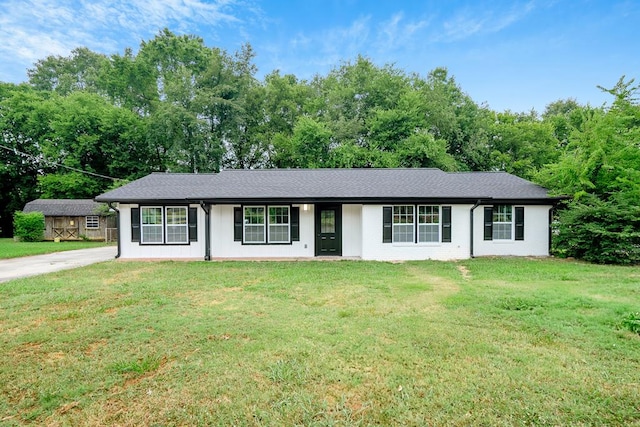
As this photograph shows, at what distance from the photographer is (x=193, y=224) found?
11750mm

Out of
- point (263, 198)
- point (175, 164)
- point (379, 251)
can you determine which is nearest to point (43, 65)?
point (175, 164)

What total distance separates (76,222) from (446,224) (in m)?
22.2

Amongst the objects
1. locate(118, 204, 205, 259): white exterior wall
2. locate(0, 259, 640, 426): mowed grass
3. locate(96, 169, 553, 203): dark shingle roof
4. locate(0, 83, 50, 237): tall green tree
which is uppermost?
locate(0, 83, 50, 237): tall green tree

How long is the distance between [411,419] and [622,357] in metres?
2.89

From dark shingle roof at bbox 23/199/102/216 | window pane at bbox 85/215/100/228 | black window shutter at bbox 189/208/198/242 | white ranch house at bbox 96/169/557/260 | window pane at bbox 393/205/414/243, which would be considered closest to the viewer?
white ranch house at bbox 96/169/557/260

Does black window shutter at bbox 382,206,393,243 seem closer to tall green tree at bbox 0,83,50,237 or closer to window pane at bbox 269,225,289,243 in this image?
window pane at bbox 269,225,289,243

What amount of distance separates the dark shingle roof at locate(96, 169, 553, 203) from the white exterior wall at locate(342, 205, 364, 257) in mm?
778

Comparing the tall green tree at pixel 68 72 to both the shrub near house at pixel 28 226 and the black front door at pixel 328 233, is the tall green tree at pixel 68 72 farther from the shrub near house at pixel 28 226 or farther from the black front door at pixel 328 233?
the black front door at pixel 328 233

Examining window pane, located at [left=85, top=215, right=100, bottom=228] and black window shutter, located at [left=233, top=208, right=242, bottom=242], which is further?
window pane, located at [left=85, top=215, right=100, bottom=228]

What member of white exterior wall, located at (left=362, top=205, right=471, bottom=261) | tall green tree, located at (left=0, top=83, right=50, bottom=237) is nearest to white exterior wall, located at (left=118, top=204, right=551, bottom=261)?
white exterior wall, located at (left=362, top=205, right=471, bottom=261)

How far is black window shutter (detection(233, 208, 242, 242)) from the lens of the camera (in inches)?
461

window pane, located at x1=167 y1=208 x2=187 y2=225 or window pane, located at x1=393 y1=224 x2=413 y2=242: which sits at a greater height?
window pane, located at x1=167 y1=208 x2=187 y2=225

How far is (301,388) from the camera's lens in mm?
3047

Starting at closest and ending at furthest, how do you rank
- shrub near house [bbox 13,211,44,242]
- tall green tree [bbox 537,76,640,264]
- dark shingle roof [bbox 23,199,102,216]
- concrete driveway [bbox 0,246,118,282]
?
concrete driveway [bbox 0,246,118,282], tall green tree [bbox 537,76,640,264], shrub near house [bbox 13,211,44,242], dark shingle roof [bbox 23,199,102,216]
